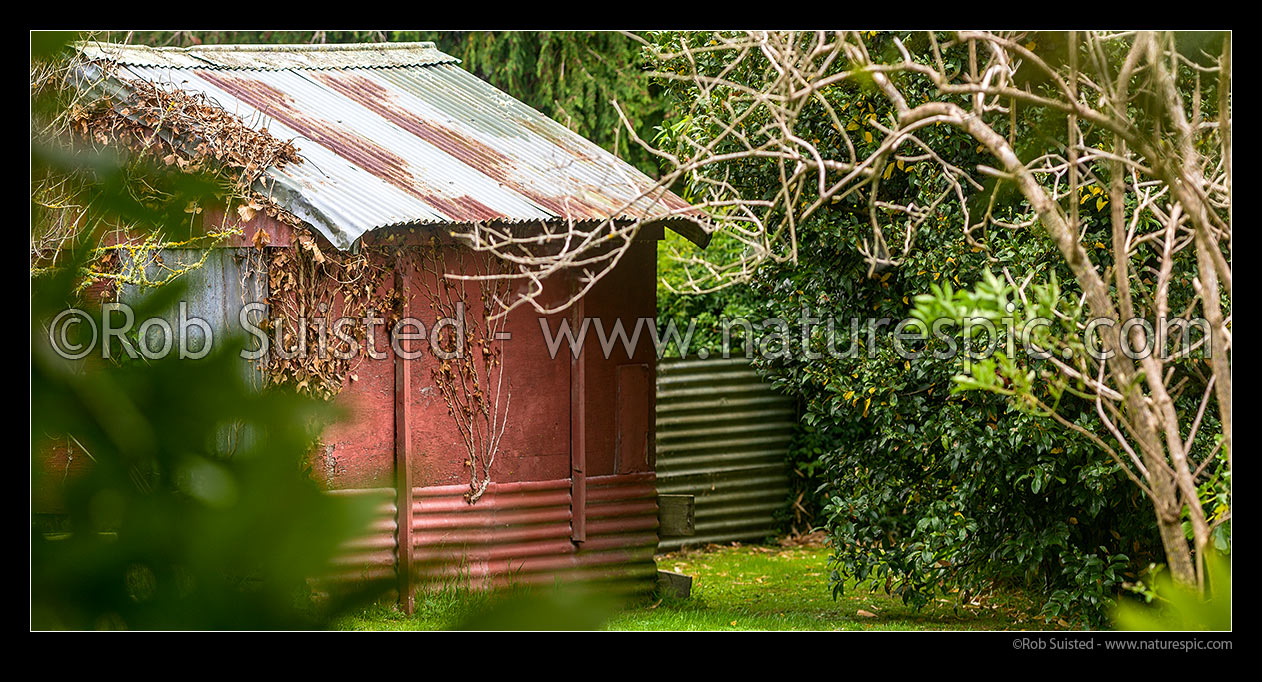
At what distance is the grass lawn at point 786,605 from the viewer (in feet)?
24.2

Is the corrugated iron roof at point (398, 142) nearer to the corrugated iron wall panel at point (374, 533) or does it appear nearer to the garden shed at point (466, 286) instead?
the garden shed at point (466, 286)

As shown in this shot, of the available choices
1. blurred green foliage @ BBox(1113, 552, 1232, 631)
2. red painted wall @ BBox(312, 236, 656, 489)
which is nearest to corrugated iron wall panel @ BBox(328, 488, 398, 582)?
blurred green foliage @ BBox(1113, 552, 1232, 631)

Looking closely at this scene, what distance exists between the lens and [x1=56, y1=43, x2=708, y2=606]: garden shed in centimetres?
682

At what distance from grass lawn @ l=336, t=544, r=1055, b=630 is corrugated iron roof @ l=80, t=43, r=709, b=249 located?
2.38m

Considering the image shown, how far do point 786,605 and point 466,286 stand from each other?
3057 mm

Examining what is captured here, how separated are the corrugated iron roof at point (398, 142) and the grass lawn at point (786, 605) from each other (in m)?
2.38

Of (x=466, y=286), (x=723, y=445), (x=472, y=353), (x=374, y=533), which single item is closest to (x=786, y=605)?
(x=723, y=445)

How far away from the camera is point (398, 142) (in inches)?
309

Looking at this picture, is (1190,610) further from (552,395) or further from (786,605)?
(786,605)

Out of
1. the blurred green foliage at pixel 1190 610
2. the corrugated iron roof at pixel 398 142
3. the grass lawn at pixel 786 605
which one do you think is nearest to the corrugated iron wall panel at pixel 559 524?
the grass lawn at pixel 786 605

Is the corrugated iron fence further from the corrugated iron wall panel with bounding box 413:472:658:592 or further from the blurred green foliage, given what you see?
the blurred green foliage

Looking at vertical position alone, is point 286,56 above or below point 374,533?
above

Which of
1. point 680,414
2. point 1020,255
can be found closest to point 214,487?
point 1020,255

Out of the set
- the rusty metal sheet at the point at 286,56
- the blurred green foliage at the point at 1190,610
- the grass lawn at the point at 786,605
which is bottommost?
the grass lawn at the point at 786,605
